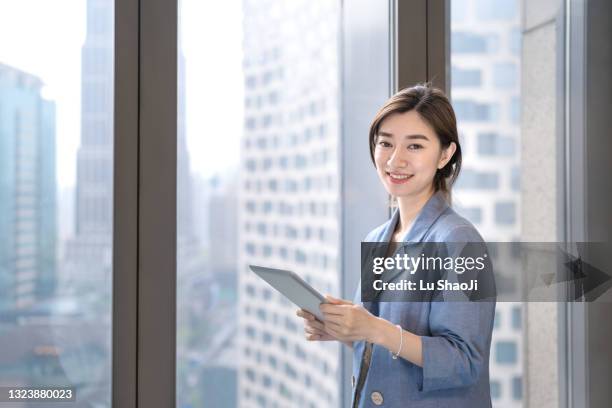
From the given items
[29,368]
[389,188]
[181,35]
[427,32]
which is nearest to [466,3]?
[427,32]

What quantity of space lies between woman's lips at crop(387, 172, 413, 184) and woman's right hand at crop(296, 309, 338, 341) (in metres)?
0.32

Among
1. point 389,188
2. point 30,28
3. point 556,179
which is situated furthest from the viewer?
point 556,179

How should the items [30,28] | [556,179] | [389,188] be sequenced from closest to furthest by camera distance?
1. [389,188]
2. [30,28]
3. [556,179]

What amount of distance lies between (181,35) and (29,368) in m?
0.91

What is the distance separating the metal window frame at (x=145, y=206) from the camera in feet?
4.51

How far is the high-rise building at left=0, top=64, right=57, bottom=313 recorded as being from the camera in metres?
1.38

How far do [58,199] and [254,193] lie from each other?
1.58 ft

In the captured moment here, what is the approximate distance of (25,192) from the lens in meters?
1.39

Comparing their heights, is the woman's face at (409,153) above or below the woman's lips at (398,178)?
above

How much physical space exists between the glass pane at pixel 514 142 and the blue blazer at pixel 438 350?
0.42 meters

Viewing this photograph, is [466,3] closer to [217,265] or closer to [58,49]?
[217,265]

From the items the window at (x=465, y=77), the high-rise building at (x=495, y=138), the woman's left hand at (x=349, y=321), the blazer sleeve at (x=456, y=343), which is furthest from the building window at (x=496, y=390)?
the window at (x=465, y=77)

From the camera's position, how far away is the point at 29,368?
55.1 inches

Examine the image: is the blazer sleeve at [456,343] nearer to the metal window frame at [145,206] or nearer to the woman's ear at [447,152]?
the woman's ear at [447,152]
